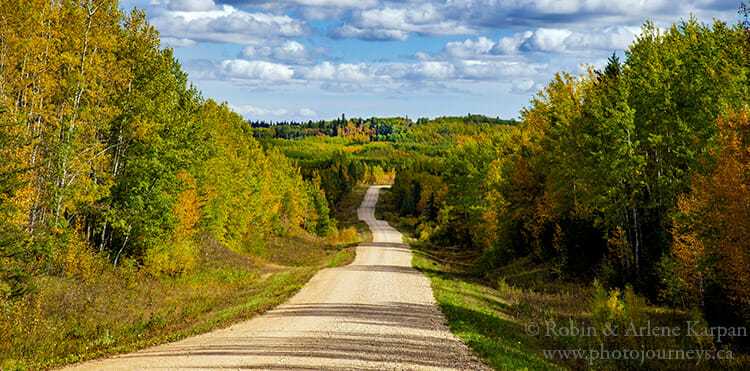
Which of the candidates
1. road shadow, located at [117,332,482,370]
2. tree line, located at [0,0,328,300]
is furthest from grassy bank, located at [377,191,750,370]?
tree line, located at [0,0,328,300]

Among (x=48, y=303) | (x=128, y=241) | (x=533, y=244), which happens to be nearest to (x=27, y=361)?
(x=48, y=303)

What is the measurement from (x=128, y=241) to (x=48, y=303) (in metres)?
9.70

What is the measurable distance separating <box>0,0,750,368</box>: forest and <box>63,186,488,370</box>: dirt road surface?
2392 millimetres

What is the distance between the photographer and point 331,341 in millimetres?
15930

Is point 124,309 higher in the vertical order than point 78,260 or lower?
lower

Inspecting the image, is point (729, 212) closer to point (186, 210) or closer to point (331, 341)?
point (331, 341)

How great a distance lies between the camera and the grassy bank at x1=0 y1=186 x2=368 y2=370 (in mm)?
15383

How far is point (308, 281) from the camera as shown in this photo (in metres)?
31.9

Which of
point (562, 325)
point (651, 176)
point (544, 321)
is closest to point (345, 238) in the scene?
point (651, 176)

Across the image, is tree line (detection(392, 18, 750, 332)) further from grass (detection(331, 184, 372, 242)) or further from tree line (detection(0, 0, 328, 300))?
grass (detection(331, 184, 372, 242))

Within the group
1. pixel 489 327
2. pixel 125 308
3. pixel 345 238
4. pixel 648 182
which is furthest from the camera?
pixel 345 238

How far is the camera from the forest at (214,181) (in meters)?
18.2

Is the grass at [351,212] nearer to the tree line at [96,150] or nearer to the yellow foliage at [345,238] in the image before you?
the yellow foliage at [345,238]

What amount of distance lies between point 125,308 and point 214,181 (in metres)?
16.6
